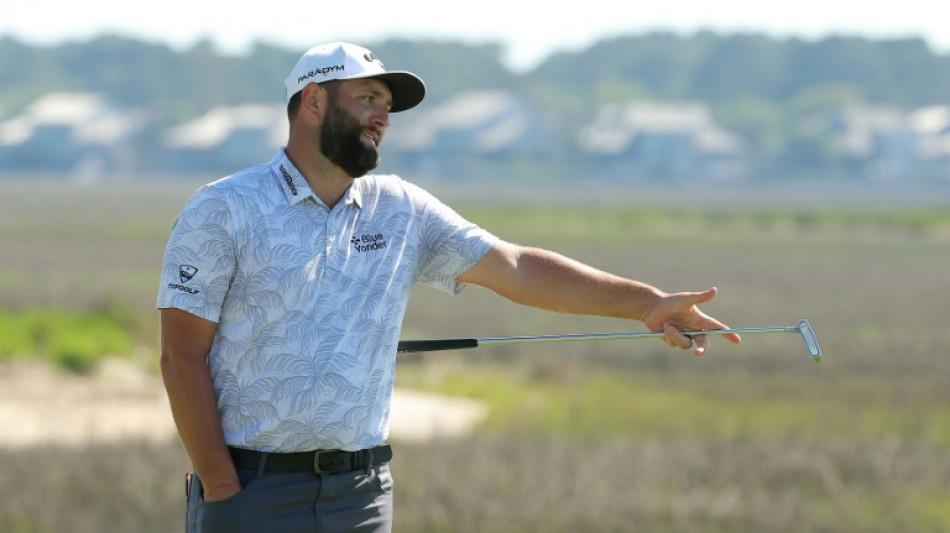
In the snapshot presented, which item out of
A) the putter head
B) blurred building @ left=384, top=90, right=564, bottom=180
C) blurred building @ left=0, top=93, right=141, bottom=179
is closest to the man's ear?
the putter head

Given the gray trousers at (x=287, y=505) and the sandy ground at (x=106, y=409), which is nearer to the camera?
the gray trousers at (x=287, y=505)

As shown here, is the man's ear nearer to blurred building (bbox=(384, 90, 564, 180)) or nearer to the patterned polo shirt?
the patterned polo shirt

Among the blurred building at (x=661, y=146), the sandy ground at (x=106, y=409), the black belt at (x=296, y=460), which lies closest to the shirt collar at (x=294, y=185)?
the black belt at (x=296, y=460)

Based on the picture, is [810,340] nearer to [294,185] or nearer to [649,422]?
[294,185]

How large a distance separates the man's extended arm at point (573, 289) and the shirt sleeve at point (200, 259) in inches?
32.1

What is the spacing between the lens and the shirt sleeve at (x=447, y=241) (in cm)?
490

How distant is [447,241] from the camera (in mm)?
4922

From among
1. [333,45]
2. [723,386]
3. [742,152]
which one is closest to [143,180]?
[742,152]

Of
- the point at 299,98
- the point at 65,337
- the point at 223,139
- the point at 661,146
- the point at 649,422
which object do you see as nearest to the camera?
the point at 299,98

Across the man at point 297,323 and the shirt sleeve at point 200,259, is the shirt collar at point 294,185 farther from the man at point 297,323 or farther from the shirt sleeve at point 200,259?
the shirt sleeve at point 200,259

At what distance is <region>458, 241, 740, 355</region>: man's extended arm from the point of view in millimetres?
4996

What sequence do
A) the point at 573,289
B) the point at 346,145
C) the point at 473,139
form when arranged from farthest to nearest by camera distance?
the point at 473,139
the point at 573,289
the point at 346,145

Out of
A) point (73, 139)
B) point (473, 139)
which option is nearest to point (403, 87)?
point (473, 139)

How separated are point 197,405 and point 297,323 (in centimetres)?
35
